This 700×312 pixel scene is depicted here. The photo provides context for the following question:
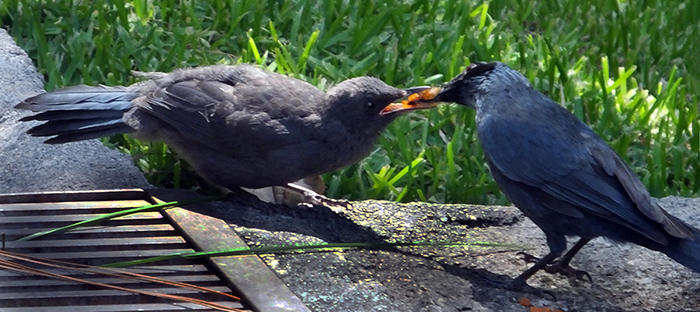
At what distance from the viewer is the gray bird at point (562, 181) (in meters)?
3.48

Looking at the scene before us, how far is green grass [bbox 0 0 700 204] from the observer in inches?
192

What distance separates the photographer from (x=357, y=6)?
Result: 6266mm

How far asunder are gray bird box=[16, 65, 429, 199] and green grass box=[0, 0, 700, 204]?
0.42m

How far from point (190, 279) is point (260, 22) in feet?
9.86

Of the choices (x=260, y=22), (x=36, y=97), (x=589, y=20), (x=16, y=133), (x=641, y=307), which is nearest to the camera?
(x=641, y=307)

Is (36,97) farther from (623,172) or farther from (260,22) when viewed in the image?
(623,172)

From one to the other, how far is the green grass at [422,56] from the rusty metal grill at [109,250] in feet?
2.36

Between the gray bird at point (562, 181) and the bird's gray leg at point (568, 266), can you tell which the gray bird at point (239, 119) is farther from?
the bird's gray leg at point (568, 266)

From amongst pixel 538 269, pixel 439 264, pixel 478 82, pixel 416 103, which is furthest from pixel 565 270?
pixel 416 103

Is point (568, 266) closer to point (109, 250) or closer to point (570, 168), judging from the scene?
point (570, 168)

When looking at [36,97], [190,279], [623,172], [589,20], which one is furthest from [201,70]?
[589,20]

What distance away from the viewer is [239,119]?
415 cm

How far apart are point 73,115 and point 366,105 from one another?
1.42 metres

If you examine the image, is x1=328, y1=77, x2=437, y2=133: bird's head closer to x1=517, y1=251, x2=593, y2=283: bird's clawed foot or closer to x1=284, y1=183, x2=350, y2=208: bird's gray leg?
x1=284, y1=183, x2=350, y2=208: bird's gray leg
